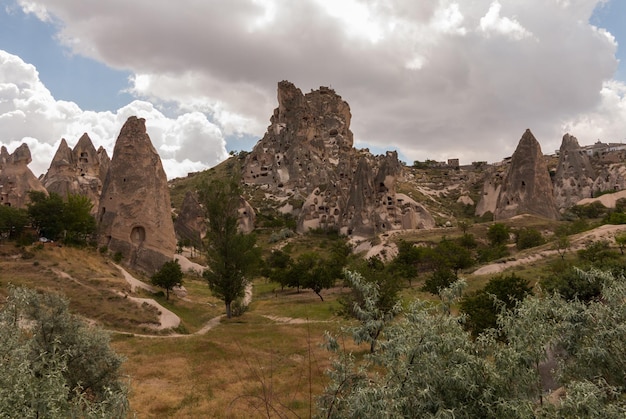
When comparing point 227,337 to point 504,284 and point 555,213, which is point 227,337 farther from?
point 555,213

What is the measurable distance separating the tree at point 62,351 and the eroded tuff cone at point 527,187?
2644 inches

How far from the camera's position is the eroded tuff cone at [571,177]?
81.7 m

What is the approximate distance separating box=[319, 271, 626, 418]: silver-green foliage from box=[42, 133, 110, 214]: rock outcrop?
6284cm

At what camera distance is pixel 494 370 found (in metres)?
6.95

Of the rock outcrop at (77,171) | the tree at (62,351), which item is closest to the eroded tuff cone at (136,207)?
the tree at (62,351)

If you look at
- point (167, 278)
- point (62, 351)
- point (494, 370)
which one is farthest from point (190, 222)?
point (494, 370)

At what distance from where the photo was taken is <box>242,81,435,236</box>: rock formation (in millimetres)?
64062

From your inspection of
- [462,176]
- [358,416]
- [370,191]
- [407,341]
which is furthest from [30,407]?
[462,176]

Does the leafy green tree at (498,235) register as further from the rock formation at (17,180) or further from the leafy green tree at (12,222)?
the rock formation at (17,180)

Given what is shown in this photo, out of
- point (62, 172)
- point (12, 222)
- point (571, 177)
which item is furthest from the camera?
point (571, 177)

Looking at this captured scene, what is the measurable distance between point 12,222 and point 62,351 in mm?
26907

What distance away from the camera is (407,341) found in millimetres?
7055

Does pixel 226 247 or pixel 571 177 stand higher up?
pixel 571 177

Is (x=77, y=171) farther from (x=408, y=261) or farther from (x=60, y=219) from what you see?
(x=408, y=261)
